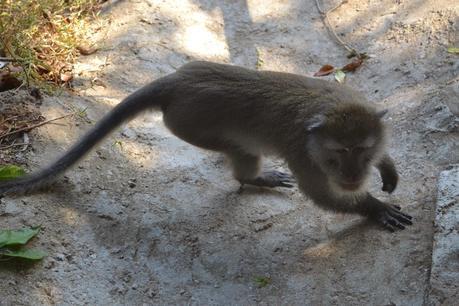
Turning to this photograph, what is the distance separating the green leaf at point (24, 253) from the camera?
4.07m

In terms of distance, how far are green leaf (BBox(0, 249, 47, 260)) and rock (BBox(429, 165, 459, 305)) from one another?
8.08ft

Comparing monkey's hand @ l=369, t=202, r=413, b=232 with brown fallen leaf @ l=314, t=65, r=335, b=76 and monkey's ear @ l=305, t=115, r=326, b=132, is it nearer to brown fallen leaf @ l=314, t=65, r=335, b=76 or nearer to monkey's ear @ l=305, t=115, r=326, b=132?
monkey's ear @ l=305, t=115, r=326, b=132

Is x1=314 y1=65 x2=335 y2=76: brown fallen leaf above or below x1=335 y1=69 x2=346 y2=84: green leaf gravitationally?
below

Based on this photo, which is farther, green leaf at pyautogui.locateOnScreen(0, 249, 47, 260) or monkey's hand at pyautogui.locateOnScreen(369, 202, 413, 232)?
monkey's hand at pyautogui.locateOnScreen(369, 202, 413, 232)

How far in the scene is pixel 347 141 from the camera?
4285mm

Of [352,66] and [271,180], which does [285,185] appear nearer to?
[271,180]

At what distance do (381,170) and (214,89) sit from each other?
4.65ft

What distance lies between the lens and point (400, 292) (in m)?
3.93

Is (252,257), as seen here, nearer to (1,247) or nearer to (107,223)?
(107,223)

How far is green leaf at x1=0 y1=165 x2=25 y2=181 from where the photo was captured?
15.5 ft

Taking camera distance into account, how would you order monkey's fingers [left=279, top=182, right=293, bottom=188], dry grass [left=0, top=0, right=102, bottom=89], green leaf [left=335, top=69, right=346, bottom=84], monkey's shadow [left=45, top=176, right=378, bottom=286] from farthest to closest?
green leaf [left=335, top=69, right=346, bottom=84] → dry grass [left=0, top=0, right=102, bottom=89] → monkey's fingers [left=279, top=182, right=293, bottom=188] → monkey's shadow [left=45, top=176, right=378, bottom=286]

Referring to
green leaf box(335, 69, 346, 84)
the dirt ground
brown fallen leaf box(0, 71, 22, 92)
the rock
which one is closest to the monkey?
the dirt ground

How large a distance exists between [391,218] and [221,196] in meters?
1.50

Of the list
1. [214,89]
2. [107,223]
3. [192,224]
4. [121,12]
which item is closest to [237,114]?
[214,89]
